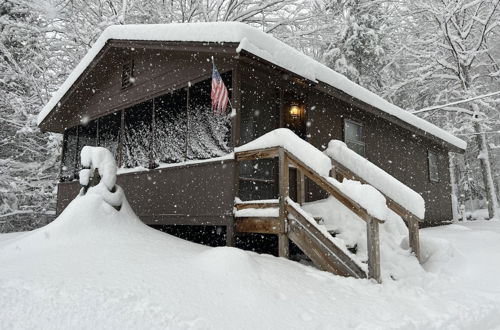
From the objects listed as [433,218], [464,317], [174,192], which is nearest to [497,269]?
[464,317]

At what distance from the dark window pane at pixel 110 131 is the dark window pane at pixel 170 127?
2270 millimetres

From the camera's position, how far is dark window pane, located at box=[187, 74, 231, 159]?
8.24m

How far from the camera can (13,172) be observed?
18.2 m

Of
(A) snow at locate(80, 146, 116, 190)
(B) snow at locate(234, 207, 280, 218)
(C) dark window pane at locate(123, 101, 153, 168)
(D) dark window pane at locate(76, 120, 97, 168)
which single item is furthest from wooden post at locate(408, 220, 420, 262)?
(D) dark window pane at locate(76, 120, 97, 168)

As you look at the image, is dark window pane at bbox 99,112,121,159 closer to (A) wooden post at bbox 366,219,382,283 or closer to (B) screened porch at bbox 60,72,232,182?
(B) screened porch at bbox 60,72,232,182

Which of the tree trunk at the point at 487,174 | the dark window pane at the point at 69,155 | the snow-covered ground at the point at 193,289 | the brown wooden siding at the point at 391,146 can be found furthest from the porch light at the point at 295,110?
the tree trunk at the point at 487,174

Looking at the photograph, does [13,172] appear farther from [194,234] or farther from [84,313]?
[84,313]

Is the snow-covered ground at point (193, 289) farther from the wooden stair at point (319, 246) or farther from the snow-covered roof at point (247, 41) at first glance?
the snow-covered roof at point (247, 41)

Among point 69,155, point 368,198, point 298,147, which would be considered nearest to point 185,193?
point 298,147

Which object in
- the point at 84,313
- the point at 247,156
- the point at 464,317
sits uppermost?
the point at 247,156

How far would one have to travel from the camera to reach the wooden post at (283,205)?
651 centimetres

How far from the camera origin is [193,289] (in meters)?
4.63

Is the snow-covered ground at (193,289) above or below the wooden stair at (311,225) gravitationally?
below

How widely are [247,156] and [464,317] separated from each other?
4072 millimetres
